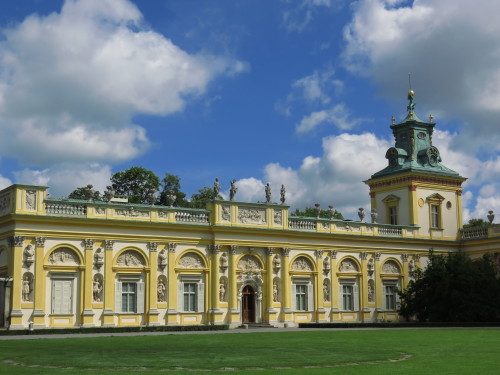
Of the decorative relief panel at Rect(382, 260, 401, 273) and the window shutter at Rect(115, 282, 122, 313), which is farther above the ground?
the decorative relief panel at Rect(382, 260, 401, 273)

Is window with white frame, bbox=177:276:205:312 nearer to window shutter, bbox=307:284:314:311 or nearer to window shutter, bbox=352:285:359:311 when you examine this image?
window shutter, bbox=307:284:314:311

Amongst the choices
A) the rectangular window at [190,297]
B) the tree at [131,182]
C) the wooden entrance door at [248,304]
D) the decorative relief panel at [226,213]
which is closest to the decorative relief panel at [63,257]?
the rectangular window at [190,297]

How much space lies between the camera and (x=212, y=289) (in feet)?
148

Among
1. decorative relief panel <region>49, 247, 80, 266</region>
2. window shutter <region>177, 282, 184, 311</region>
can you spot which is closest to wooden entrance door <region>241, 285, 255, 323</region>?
window shutter <region>177, 282, 184, 311</region>

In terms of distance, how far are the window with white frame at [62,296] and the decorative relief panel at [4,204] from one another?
4763mm

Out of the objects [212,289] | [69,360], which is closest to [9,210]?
[212,289]

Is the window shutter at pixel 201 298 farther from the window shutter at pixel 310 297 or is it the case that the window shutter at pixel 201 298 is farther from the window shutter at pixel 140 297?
the window shutter at pixel 310 297

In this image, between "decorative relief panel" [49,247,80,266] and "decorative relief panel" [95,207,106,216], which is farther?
"decorative relief panel" [95,207,106,216]

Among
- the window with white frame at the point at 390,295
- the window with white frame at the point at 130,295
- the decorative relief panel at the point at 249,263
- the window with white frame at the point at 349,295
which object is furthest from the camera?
the window with white frame at the point at 390,295

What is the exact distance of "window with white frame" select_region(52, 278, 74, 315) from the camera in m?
40.0

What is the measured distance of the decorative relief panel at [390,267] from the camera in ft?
177

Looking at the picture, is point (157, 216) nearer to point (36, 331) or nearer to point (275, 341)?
point (36, 331)

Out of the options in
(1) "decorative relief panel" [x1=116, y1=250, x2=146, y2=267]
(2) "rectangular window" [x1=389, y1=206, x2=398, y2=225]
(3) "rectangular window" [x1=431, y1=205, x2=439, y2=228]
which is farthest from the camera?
(2) "rectangular window" [x1=389, y1=206, x2=398, y2=225]

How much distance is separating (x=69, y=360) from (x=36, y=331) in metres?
17.9
